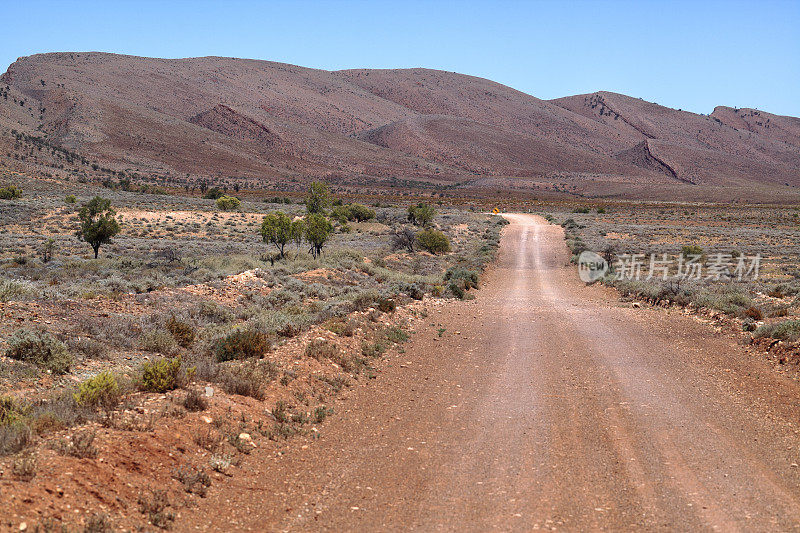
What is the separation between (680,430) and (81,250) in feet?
101

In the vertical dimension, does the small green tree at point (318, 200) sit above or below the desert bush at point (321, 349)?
above

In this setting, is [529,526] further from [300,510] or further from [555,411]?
[555,411]

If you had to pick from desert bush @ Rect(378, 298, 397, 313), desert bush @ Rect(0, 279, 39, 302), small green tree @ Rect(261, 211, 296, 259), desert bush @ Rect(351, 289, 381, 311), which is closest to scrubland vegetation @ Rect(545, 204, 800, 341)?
desert bush @ Rect(378, 298, 397, 313)

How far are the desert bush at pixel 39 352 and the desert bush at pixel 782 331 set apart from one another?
13.6 meters

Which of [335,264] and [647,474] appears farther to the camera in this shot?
[335,264]

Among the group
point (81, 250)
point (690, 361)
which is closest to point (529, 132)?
point (81, 250)

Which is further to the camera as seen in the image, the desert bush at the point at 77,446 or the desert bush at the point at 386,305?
the desert bush at the point at 386,305

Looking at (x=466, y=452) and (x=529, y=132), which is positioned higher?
(x=529, y=132)

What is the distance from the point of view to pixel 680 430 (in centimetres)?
785

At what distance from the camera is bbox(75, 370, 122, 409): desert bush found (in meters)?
6.68

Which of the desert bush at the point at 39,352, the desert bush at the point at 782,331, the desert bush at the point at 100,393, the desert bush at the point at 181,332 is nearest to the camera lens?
the desert bush at the point at 100,393

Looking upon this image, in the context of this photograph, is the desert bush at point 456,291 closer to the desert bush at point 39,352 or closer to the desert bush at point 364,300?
the desert bush at point 364,300

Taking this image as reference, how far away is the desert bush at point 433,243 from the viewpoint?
1405 inches

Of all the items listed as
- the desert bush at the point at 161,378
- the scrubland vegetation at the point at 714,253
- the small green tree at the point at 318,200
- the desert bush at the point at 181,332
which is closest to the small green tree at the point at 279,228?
the small green tree at the point at 318,200
